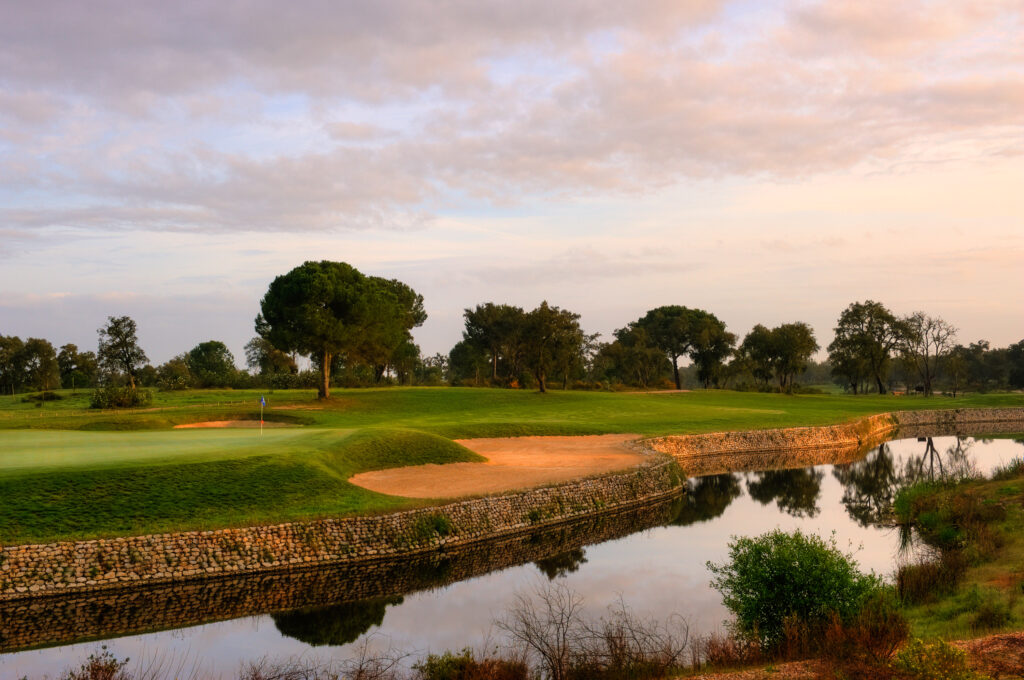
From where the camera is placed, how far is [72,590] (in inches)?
801

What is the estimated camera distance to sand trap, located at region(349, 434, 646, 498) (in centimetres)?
3109

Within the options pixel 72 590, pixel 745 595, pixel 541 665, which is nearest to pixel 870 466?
pixel 745 595

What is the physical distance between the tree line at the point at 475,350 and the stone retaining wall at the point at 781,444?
26904 mm

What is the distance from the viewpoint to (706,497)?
38.6m

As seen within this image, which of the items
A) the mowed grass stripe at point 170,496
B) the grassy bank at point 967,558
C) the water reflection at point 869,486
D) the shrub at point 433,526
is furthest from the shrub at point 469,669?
the water reflection at point 869,486

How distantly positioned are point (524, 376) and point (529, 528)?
2999 inches

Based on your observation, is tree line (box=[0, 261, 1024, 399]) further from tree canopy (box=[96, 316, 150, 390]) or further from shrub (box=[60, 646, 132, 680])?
shrub (box=[60, 646, 132, 680])

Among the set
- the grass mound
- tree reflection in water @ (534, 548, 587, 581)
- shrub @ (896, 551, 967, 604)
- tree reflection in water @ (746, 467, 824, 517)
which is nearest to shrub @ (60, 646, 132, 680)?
tree reflection in water @ (534, 548, 587, 581)

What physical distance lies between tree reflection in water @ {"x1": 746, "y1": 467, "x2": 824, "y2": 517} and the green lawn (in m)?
10.0

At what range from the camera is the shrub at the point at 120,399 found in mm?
57688

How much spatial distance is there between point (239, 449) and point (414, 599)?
1411 cm

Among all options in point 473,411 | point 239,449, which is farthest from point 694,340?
point 239,449

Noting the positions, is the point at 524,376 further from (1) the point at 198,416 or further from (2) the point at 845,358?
(1) the point at 198,416

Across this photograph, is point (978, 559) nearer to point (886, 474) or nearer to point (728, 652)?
point (728, 652)
